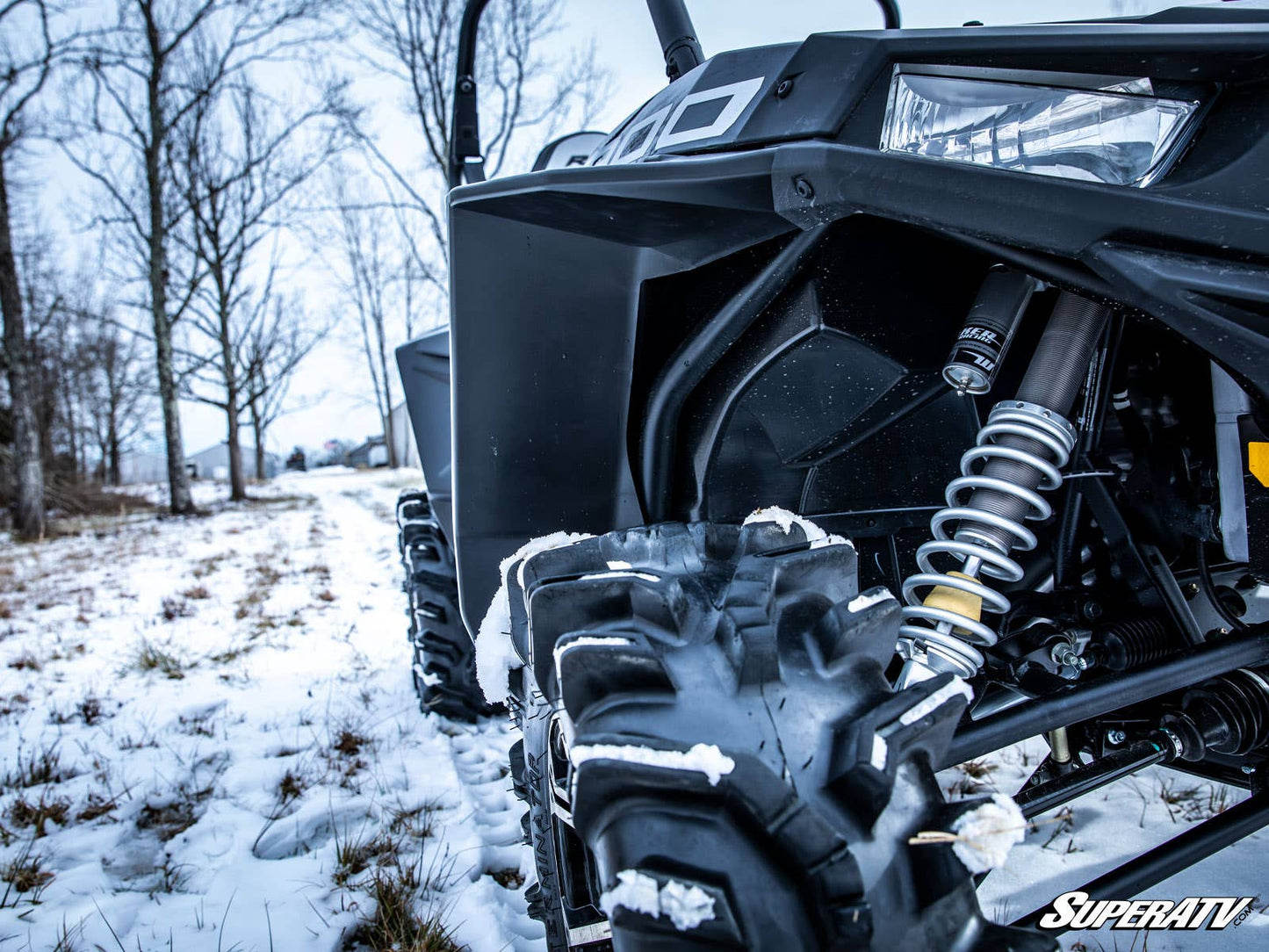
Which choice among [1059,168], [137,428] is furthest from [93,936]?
[137,428]

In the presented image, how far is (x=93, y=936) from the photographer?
1515 mm

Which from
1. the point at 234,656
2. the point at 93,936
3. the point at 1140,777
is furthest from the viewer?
the point at 234,656

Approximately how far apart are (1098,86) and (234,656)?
12.7ft

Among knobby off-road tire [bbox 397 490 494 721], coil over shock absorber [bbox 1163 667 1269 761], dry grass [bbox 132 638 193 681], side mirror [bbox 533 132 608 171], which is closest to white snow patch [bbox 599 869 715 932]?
coil over shock absorber [bbox 1163 667 1269 761]

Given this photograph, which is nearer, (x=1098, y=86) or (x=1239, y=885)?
(x=1098, y=86)

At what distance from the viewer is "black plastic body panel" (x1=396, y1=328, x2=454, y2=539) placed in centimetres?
210

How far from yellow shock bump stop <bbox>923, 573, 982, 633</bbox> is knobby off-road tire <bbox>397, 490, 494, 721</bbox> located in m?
1.83

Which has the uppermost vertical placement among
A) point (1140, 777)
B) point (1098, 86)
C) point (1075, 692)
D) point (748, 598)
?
point (1098, 86)

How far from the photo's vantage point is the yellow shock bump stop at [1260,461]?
95cm

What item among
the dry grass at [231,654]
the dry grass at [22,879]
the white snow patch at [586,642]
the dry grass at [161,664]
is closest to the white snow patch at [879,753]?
the white snow patch at [586,642]

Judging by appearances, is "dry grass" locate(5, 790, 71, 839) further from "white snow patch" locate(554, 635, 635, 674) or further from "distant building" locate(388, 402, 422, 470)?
"distant building" locate(388, 402, 422, 470)

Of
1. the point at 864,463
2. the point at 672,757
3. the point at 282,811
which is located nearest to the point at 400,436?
the point at 282,811

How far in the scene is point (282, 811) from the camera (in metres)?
2.07

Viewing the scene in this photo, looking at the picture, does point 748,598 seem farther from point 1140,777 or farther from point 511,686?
point 1140,777
